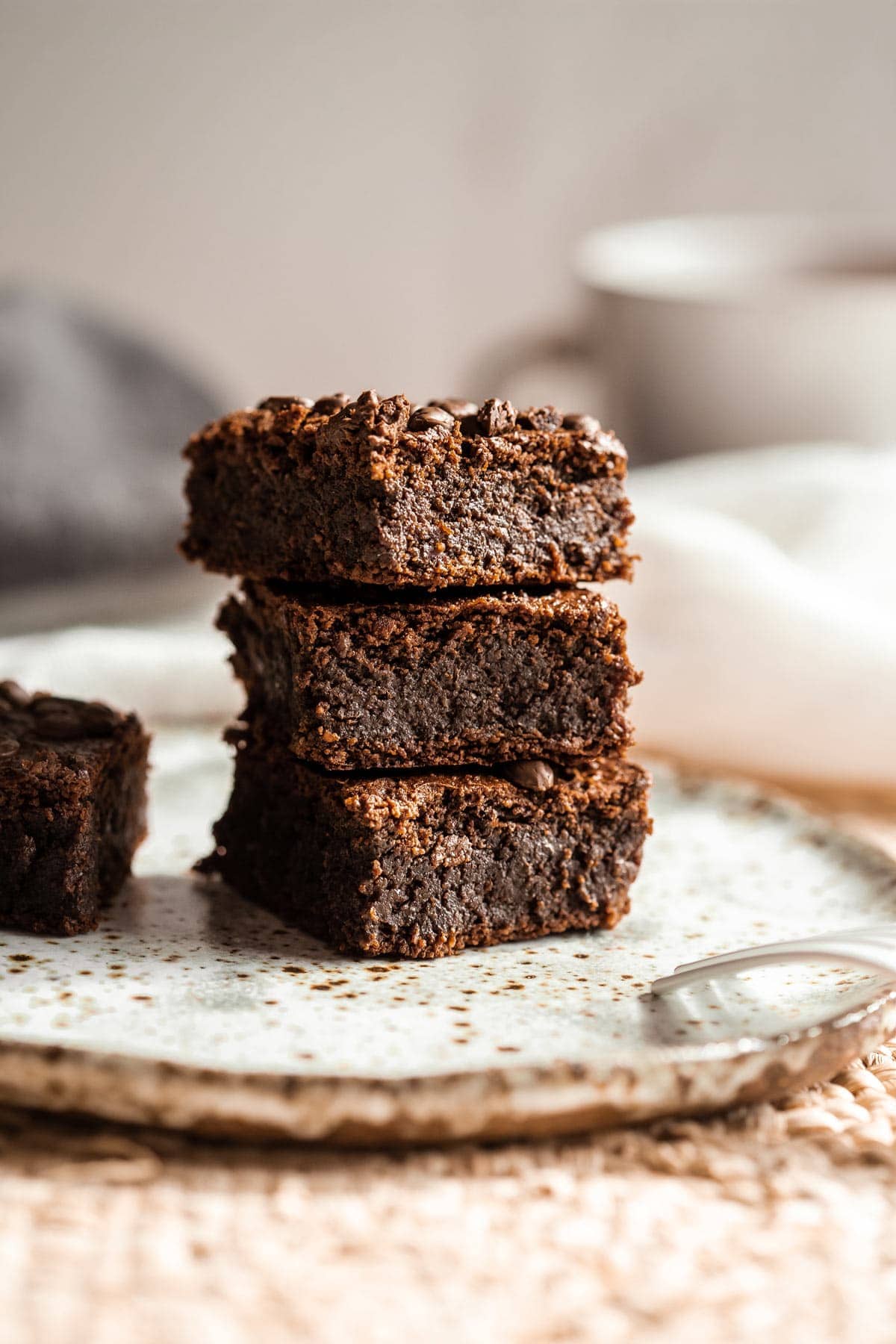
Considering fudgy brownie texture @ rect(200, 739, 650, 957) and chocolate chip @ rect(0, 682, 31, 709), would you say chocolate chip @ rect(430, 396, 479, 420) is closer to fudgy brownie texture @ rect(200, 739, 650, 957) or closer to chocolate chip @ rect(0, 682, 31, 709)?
fudgy brownie texture @ rect(200, 739, 650, 957)

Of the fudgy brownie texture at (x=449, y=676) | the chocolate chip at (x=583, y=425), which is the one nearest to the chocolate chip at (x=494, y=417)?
the chocolate chip at (x=583, y=425)

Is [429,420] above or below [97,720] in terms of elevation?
above

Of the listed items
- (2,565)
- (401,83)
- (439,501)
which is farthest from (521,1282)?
(401,83)

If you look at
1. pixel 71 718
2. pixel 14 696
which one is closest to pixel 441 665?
pixel 71 718

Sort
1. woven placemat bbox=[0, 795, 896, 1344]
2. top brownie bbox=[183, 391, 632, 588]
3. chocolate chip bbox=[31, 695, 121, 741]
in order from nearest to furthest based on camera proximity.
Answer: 1. woven placemat bbox=[0, 795, 896, 1344]
2. top brownie bbox=[183, 391, 632, 588]
3. chocolate chip bbox=[31, 695, 121, 741]

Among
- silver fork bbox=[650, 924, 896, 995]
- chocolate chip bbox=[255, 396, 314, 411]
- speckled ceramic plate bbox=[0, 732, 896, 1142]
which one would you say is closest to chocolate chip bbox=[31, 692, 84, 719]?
speckled ceramic plate bbox=[0, 732, 896, 1142]

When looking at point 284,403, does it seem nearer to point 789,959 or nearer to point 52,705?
point 52,705

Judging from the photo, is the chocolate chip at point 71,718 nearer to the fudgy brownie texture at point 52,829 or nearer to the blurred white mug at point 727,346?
the fudgy brownie texture at point 52,829

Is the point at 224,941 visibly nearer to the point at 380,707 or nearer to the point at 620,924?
the point at 380,707
